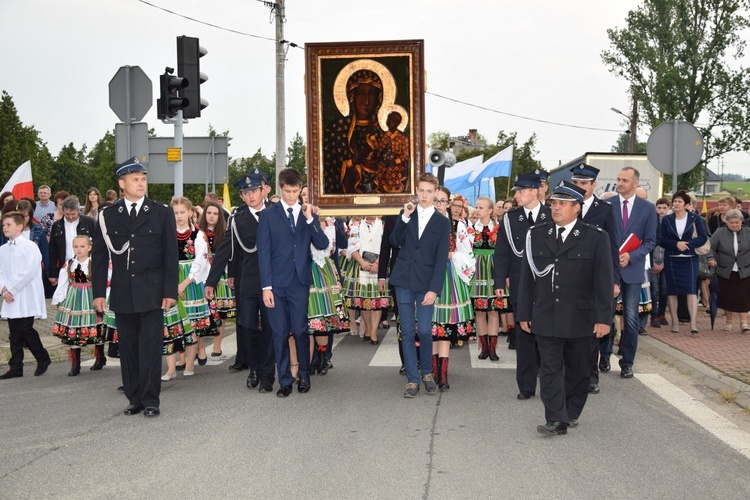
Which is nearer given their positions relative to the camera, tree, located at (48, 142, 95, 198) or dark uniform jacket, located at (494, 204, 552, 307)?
dark uniform jacket, located at (494, 204, 552, 307)

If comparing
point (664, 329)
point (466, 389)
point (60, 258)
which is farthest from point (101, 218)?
point (664, 329)

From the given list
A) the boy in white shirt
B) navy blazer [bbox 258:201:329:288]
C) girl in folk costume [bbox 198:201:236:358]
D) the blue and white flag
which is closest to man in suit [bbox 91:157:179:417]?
navy blazer [bbox 258:201:329:288]

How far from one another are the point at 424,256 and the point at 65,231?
6.15 metres

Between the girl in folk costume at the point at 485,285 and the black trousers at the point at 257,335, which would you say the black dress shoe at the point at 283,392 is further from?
the girl in folk costume at the point at 485,285

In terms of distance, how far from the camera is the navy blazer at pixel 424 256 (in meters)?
8.92

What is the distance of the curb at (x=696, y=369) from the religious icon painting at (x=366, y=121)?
3.57 m

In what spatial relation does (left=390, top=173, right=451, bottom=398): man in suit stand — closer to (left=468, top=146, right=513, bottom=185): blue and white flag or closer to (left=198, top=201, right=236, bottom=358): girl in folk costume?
(left=198, top=201, right=236, bottom=358): girl in folk costume

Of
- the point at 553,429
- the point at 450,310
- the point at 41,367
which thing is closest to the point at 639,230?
the point at 450,310

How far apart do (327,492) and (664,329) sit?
975 cm

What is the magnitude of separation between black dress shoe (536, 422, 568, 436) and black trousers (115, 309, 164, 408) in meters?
3.18

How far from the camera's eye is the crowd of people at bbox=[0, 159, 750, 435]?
292 inches

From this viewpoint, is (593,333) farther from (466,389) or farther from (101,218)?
(101,218)

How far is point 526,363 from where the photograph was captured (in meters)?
8.83

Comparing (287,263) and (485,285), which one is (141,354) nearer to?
(287,263)
